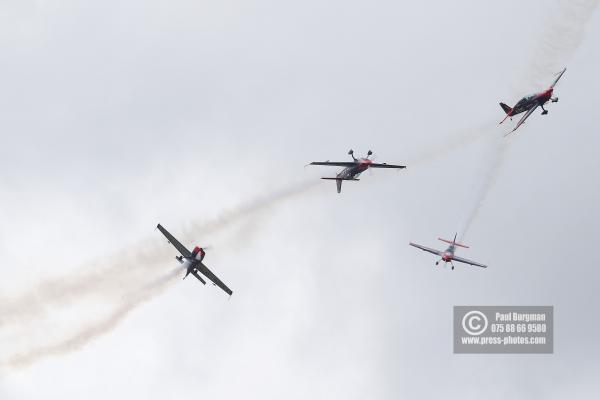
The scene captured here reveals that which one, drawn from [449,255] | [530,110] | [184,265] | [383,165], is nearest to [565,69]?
[530,110]

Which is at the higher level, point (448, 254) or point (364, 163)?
point (364, 163)

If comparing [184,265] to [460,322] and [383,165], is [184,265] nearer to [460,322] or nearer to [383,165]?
[383,165]

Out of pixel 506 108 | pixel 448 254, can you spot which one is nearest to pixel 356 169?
pixel 506 108

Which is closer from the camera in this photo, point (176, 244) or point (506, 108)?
point (506, 108)

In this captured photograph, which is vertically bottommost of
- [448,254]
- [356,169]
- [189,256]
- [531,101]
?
[189,256]

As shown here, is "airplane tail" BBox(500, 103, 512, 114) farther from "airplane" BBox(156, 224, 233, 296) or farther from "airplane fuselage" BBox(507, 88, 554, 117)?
"airplane" BBox(156, 224, 233, 296)

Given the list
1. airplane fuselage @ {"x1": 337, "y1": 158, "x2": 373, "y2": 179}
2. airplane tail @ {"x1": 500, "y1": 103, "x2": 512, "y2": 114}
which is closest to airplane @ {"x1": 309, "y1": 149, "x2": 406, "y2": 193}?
airplane fuselage @ {"x1": 337, "y1": 158, "x2": 373, "y2": 179}

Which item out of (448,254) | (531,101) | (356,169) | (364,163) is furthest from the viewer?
(448,254)

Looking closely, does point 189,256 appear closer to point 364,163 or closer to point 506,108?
point 364,163

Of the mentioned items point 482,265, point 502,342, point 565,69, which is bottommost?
point 502,342

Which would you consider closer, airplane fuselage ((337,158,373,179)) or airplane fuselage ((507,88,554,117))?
airplane fuselage ((507,88,554,117))

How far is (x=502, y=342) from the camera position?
160m

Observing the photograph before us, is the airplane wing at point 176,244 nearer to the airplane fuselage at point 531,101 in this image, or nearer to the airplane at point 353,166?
the airplane at point 353,166

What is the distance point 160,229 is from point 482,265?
160ft
